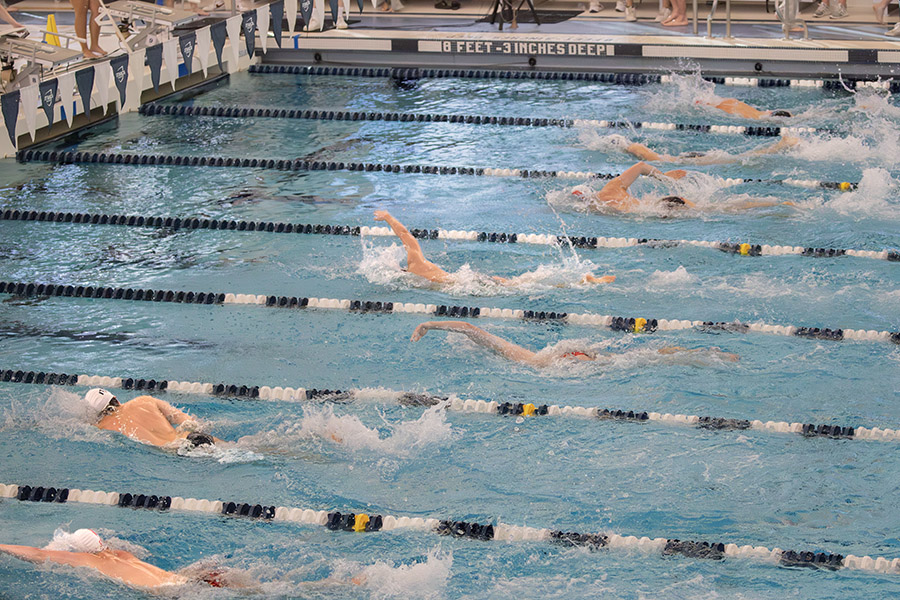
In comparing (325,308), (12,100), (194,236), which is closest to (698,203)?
(325,308)

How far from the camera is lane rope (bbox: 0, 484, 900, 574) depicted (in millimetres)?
3480

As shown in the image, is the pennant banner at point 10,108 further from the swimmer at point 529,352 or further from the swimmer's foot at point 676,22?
the swimmer's foot at point 676,22

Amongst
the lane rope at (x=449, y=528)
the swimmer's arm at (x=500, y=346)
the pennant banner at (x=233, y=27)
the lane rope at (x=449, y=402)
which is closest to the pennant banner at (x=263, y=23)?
the pennant banner at (x=233, y=27)

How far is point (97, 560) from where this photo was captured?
3322 millimetres

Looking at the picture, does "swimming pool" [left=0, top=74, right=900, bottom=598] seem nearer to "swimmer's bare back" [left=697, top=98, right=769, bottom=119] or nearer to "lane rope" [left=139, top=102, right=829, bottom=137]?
"lane rope" [left=139, top=102, right=829, bottom=137]

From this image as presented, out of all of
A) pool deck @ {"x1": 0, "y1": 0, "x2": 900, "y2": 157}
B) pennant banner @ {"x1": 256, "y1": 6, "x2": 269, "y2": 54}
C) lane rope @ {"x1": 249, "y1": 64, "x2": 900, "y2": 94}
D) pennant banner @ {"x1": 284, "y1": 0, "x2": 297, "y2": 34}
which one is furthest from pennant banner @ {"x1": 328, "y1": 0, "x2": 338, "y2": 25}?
pennant banner @ {"x1": 256, "y1": 6, "x2": 269, "y2": 54}

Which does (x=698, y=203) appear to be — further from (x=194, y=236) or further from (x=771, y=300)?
(x=194, y=236)

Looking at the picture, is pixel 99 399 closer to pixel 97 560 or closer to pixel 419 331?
pixel 97 560

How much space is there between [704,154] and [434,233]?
2.41 metres

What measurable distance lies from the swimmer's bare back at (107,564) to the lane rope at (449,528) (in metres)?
0.48

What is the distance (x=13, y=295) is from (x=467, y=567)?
3399mm

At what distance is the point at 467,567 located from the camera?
351 cm

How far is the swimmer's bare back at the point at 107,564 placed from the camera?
10.9 ft

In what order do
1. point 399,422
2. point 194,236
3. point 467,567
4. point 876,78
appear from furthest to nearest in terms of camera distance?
point 876,78 → point 194,236 → point 399,422 → point 467,567
